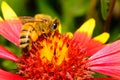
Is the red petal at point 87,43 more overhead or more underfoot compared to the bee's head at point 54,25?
more overhead

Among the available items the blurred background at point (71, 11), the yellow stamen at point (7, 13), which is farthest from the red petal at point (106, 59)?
the blurred background at point (71, 11)

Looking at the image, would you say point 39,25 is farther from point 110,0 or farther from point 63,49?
point 110,0

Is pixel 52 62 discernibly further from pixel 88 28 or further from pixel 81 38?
pixel 88 28

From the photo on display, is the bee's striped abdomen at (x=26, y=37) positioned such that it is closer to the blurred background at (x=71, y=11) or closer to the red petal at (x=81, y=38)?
the red petal at (x=81, y=38)

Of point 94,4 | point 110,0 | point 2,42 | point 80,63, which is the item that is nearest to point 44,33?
point 80,63

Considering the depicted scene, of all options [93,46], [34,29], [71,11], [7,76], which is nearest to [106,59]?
[93,46]

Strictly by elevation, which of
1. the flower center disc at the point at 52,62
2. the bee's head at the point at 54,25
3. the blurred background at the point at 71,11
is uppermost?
the blurred background at the point at 71,11

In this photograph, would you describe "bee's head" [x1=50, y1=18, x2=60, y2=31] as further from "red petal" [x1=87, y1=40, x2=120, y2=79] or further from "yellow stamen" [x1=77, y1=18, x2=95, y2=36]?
"yellow stamen" [x1=77, y1=18, x2=95, y2=36]
